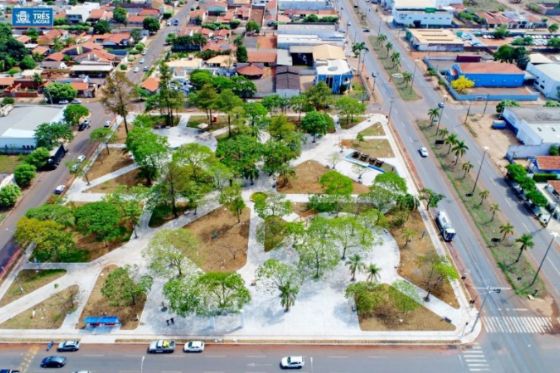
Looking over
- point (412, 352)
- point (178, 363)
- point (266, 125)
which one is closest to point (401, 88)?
point (266, 125)

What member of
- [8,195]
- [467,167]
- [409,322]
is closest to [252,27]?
[467,167]

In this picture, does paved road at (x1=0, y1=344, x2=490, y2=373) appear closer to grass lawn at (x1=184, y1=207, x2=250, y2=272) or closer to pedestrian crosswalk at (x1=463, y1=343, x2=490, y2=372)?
pedestrian crosswalk at (x1=463, y1=343, x2=490, y2=372)

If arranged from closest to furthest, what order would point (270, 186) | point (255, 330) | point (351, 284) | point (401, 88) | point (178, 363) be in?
1. point (178, 363)
2. point (255, 330)
3. point (351, 284)
4. point (270, 186)
5. point (401, 88)

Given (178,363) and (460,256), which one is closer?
(178,363)

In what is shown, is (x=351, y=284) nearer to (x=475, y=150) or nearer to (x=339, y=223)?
(x=339, y=223)

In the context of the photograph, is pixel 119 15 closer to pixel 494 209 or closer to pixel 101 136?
pixel 101 136

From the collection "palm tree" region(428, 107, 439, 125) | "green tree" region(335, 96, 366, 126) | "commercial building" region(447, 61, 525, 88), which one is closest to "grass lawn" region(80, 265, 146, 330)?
"green tree" region(335, 96, 366, 126)

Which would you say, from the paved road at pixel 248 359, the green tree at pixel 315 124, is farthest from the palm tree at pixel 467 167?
the paved road at pixel 248 359
